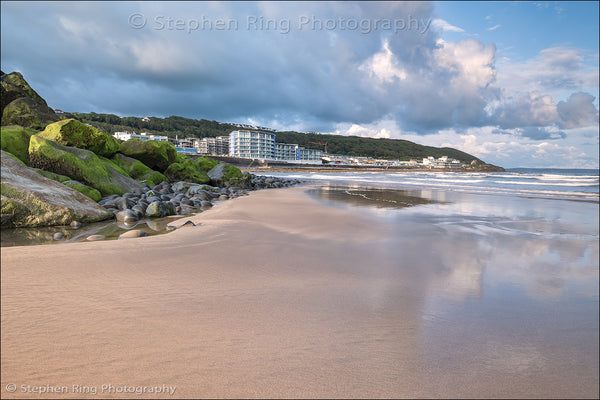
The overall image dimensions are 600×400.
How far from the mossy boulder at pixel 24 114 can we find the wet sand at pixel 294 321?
546 inches

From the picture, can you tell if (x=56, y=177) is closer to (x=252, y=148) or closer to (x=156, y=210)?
(x=156, y=210)

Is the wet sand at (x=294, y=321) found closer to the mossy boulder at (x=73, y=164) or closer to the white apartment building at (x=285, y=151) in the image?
the mossy boulder at (x=73, y=164)

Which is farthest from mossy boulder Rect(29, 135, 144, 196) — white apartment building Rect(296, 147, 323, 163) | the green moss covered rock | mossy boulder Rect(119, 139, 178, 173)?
white apartment building Rect(296, 147, 323, 163)

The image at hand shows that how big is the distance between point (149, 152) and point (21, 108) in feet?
21.5

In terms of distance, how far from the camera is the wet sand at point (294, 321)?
1735mm

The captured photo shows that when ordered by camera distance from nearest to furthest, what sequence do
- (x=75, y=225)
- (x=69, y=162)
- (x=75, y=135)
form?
(x=75, y=225) < (x=69, y=162) < (x=75, y=135)

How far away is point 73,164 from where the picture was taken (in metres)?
7.79

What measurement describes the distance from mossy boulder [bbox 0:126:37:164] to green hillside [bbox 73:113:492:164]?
120 meters

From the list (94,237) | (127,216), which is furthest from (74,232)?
(127,216)

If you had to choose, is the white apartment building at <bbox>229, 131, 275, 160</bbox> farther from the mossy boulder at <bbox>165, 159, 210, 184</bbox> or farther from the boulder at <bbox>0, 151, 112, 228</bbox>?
the boulder at <bbox>0, 151, 112, 228</bbox>

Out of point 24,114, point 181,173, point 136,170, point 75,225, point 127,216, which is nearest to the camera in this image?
point 75,225

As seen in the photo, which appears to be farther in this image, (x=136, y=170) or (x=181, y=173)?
(x=181, y=173)

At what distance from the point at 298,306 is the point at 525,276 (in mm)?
3027

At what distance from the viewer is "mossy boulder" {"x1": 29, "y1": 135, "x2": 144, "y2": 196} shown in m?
7.57
